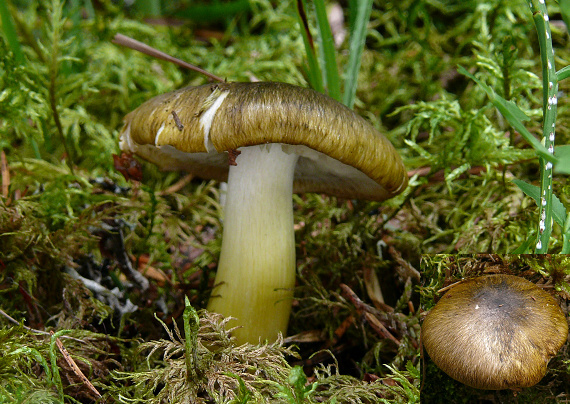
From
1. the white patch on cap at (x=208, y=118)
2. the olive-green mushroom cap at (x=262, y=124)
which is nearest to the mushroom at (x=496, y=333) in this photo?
the olive-green mushroom cap at (x=262, y=124)

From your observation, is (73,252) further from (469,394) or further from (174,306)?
(469,394)

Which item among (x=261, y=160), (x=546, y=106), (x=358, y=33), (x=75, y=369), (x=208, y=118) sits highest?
(x=358, y=33)

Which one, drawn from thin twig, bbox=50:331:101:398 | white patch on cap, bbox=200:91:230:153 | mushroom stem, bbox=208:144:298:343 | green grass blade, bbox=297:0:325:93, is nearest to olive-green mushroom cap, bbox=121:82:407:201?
white patch on cap, bbox=200:91:230:153

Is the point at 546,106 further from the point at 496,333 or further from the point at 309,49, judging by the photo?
the point at 309,49

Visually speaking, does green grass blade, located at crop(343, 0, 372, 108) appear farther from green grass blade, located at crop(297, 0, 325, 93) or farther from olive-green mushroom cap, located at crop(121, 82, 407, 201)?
olive-green mushroom cap, located at crop(121, 82, 407, 201)

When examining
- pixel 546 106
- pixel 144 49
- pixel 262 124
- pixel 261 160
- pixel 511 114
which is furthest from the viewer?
pixel 144 49

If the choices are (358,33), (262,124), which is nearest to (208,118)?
(262,124)

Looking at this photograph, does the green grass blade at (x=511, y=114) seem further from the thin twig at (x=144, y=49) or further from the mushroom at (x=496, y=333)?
the thin twig at (x=144, y=49)
